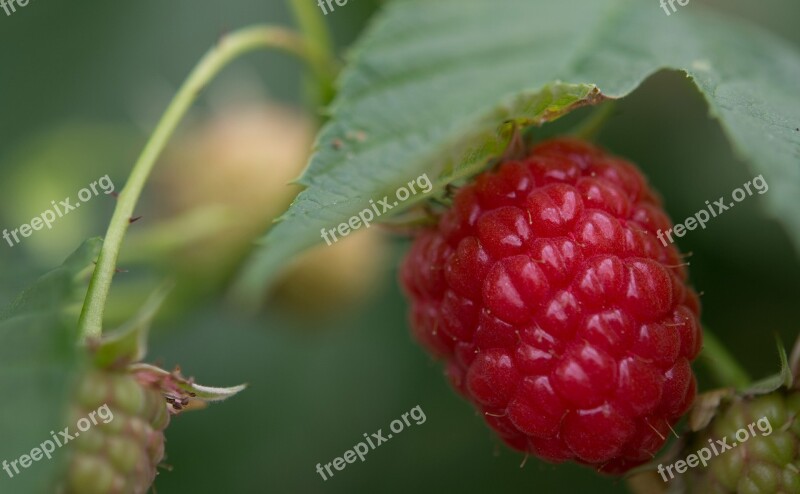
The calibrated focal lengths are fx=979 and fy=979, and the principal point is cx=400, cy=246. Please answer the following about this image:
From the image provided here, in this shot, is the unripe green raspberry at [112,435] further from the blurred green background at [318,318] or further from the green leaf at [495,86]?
the blurred green background at [318,318]

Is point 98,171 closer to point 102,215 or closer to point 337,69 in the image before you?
point 102,215

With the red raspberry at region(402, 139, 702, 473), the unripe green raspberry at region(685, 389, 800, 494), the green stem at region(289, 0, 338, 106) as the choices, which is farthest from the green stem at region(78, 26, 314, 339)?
the unripe green raspberry at region(685, 389, 800, 494)

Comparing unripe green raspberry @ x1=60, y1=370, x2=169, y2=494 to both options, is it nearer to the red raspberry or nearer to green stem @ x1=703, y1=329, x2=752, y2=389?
the red raspberry

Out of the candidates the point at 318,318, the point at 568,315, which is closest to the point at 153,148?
the point at 568,315

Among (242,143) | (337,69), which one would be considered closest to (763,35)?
(337,69)

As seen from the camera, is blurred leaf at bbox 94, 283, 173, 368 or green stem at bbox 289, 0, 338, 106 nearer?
blurred leaf at bbox 94, 283, 173, 368

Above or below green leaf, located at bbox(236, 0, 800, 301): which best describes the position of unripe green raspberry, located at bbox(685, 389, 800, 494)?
below

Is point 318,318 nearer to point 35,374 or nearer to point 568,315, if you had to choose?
point 568,315
